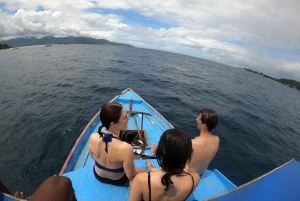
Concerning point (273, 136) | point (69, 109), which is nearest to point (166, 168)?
point (69, 109)

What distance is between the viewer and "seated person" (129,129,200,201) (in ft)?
6.41

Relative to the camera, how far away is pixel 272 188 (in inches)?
96.0

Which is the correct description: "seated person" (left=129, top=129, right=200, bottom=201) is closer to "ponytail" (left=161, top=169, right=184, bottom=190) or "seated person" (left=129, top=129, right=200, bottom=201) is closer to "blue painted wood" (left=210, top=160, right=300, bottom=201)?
"ponytail" (left=161, top=169, right=184, bottom=190)

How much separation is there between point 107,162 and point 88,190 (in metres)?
1.06

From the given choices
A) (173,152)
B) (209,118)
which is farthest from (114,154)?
(209,118)

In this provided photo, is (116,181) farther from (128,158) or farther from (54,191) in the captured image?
(54,191)

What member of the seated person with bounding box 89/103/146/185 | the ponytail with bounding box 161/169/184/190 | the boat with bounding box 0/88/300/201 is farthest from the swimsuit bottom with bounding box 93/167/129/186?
the ponytail with bounding box 161/169/184/190

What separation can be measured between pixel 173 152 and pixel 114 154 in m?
1.46

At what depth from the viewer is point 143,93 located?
64.8 feet

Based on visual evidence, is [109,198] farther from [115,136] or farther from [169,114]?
[169,114]

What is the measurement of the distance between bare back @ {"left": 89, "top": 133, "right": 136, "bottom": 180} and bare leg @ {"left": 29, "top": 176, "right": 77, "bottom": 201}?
4.56 ft

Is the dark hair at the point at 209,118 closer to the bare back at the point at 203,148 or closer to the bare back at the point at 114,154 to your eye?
the bare back at the point at 203,148

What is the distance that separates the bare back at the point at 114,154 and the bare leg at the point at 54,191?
139 centimetres

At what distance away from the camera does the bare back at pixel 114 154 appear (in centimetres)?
297
